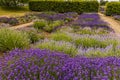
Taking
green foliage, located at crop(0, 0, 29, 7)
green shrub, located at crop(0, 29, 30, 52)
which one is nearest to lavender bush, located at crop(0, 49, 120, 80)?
green shrub, located at crop(0, 29, 30, 52)

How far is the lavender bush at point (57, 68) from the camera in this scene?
4.55 metres

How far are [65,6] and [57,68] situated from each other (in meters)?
28.1

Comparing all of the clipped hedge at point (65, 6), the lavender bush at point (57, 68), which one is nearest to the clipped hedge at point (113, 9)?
the clipped hedge at point (65, 6)

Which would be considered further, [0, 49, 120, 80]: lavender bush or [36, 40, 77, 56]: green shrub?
[36, 40, 77, 56]: green shrub

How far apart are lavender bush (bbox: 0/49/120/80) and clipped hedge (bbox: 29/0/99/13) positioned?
2728cm

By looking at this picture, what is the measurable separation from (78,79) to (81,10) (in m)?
28.1

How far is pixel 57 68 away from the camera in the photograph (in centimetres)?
470

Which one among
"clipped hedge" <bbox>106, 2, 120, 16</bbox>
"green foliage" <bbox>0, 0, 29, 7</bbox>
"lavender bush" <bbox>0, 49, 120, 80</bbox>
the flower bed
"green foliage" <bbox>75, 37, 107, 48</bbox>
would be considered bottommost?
"clipped hedge" <bbox>106, 2, 120, 16</bbox>

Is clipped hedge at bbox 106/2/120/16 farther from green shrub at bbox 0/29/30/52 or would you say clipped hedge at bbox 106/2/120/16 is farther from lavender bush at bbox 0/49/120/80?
lavender bush at bbox 0/49/120/80

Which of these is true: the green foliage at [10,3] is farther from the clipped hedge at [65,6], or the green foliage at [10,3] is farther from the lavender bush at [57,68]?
the lavender bush at [57,68]

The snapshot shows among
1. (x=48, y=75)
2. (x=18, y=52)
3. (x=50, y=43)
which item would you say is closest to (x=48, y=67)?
(x=48, y=75)

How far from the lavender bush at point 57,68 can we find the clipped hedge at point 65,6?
27.3 meters

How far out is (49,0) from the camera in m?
32.9

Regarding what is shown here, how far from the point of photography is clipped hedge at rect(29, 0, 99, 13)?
106ft
